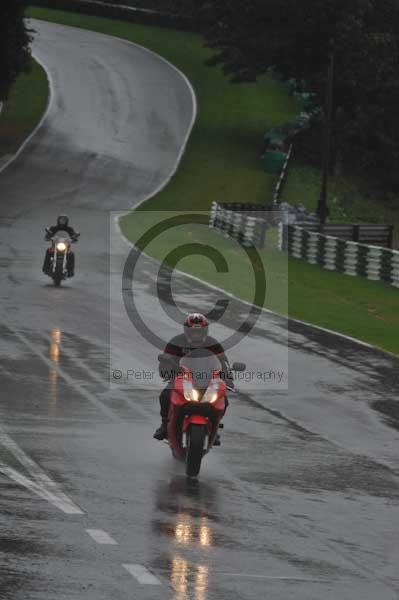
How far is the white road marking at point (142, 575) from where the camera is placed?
9.60 m

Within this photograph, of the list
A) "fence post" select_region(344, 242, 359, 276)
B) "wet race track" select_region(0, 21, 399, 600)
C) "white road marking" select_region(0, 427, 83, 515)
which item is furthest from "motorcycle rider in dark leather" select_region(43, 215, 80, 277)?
"white road marking" select_region(0, 427, 83, 515)

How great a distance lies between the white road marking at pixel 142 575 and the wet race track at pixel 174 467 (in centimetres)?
2

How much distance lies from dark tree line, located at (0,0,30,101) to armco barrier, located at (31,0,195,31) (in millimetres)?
34830

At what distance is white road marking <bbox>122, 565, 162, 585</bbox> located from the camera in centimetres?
960

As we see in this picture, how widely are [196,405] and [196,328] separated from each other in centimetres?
94

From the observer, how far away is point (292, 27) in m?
73.2

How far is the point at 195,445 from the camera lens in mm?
13859

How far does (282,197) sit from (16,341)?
43928mm

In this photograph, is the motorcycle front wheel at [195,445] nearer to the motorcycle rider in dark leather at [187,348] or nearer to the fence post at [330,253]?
the motorcycle rider in dark leather at [187,348]

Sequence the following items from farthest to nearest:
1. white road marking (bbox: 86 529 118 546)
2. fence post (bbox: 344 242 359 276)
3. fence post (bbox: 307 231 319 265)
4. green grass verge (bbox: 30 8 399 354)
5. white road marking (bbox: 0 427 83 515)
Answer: fence post (bbox: 307 231 319 265), fence post (bbox: 344 242 359 276), green grass verge (bbox: 30 8 399 354), white road marking (bbox: 0 427 83 515), white road marking (bbox: 86 529 118 546)

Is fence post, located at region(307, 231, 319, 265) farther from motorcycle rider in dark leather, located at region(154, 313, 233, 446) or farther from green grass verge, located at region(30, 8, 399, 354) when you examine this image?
motorcycle rider in dark leather, located at region(154, 313, 233, 446)

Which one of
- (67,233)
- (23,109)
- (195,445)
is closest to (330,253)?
(67,233)

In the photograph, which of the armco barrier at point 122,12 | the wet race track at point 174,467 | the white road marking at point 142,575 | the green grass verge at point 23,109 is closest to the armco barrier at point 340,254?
the wet race track at point 174,467

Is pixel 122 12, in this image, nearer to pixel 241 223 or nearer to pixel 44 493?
pixel 241 223
